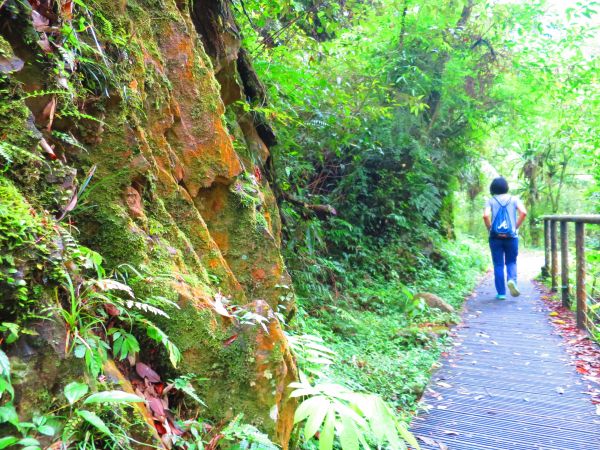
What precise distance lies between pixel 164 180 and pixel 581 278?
5.62 metres

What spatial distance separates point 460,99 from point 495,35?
5.37ft

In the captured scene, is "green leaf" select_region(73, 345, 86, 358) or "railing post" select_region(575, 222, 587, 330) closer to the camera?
"green leaf" select_region(73, 345, 86, 358)

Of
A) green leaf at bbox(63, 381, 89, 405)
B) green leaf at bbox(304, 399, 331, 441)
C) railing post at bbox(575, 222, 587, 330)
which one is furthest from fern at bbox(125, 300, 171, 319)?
railing post at bbox(575, 222, 587, 330)

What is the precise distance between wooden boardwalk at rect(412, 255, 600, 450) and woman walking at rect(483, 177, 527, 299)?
139 centimetres

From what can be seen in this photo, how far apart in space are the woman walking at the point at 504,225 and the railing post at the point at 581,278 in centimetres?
156

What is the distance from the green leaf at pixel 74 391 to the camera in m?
1.43

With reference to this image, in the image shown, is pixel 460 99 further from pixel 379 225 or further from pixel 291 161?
pixel 291 161

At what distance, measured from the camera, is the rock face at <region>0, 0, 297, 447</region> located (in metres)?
2.00

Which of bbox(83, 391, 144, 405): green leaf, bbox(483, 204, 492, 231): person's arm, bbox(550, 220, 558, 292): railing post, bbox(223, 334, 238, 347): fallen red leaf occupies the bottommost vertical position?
bbox(550, 220, 558, 292): railing post

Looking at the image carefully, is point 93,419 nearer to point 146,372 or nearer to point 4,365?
point 4,365

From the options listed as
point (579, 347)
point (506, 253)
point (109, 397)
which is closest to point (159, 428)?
point (109, 397)

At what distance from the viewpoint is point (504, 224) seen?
24.5ft

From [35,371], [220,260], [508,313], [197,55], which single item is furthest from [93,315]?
[508,313]

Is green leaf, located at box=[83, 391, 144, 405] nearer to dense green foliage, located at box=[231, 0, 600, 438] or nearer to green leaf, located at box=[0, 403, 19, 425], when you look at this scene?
green leaf, located at box=[0, 403, 19, 425]
